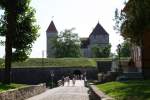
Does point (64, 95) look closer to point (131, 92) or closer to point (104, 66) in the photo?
point (131, 92)

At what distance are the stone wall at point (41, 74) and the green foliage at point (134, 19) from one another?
60.6 m

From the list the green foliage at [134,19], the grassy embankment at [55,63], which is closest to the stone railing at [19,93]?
the green foliage at [134,19]

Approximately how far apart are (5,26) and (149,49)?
56.3 feet

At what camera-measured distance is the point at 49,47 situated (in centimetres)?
18700

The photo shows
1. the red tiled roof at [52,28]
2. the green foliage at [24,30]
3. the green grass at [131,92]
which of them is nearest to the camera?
the green grass at [131,92]

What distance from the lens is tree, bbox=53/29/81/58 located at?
6668 inches

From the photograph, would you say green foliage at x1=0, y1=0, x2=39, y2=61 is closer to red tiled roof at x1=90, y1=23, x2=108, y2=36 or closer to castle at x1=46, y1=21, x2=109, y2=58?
castle at x1=46, y1=21, x2=109, y2=58

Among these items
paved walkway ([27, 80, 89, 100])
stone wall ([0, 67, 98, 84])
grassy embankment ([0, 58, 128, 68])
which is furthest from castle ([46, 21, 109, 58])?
paved walkway ([27, 80, 89, 100])

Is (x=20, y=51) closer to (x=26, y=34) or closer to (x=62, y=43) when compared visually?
(x=26, y=34)

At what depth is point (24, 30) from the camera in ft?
162

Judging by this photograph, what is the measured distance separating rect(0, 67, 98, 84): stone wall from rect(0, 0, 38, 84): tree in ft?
158

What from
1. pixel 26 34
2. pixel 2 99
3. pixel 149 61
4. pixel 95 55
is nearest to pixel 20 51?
pixel 26 34

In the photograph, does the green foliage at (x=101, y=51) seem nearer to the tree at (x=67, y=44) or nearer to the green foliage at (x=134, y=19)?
the tree at (x=67, y=44)

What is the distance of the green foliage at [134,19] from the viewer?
108ft
